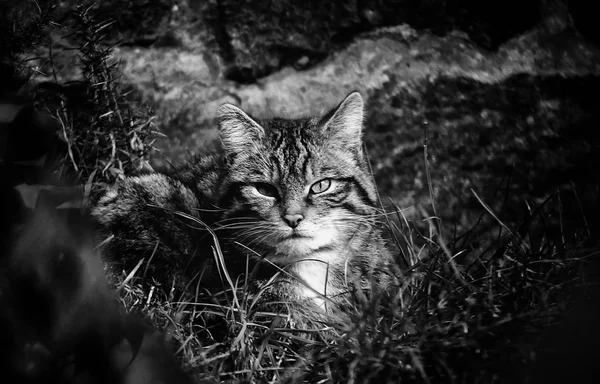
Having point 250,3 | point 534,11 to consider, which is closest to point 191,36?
point 250,3

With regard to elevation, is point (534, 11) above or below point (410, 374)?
above

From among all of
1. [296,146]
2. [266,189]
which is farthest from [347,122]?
[266,189]

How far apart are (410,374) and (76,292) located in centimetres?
126

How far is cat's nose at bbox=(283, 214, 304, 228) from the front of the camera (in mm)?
2738

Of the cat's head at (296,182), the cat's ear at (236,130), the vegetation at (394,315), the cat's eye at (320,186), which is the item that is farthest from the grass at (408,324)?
the cat's ear at (236,130)

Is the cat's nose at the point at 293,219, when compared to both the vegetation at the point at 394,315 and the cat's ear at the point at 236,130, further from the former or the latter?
the cat's ear at the point at 236,130

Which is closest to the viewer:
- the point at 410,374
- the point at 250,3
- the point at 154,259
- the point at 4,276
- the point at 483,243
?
the point at 4,276

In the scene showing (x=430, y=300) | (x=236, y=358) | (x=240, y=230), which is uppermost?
(x=240, y=230)

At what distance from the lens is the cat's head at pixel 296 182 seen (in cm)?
279

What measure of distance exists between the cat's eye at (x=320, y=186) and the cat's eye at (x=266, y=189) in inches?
8.2

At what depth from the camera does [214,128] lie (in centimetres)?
376

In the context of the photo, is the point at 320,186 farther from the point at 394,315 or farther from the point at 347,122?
the point at 394,315

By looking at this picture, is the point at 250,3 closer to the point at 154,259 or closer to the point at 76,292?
the point at 154,259

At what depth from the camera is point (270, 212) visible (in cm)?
282
